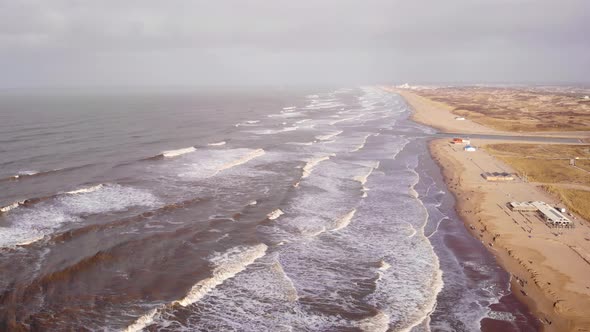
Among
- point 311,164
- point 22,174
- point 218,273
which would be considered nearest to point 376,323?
point 218,273

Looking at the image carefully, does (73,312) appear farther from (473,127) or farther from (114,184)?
(473,127)

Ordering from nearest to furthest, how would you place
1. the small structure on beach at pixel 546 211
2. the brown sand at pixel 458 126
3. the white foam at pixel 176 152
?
1. the small structure on beach at pixel 546 211
2. the white foam at pixel 176 152
3. the brown sand at pixel 458 126

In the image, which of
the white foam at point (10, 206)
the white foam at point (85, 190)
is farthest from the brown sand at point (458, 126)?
the white foam at point (10, 206)

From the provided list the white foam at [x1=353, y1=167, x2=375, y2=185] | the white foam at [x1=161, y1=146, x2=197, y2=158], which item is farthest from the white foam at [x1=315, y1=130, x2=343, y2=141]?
the white foam at [x1=353, y1=167, x2=375, y2=185]

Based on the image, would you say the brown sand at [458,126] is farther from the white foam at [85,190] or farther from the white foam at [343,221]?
the white foam at [85,190]

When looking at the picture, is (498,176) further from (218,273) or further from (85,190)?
(85,190)

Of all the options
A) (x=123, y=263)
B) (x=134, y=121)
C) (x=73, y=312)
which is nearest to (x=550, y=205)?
(x=123, y=263)

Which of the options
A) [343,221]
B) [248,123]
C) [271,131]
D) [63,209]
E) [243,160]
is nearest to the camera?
[343,221]
